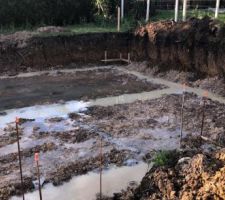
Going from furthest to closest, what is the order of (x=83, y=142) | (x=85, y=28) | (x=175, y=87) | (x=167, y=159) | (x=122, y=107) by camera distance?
1. (x=85, y=28)
2. (x=175, y=87)
3. (x=122, y=107)
4. (x=83, y=142)
5. (x=167, y=159)

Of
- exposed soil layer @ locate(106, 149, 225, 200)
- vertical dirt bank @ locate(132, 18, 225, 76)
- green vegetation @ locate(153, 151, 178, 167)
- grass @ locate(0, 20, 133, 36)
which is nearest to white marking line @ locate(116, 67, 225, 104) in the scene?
vertical dirt bank @ locate(132, 18, 225, 76)

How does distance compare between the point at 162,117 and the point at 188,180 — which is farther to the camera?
the point at 162,117

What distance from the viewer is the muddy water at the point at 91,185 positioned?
8.04m

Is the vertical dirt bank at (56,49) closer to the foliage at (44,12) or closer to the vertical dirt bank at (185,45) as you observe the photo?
the vertical dirt bank at (185,45)

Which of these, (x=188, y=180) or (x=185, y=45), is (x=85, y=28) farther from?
(x=188, y=180)

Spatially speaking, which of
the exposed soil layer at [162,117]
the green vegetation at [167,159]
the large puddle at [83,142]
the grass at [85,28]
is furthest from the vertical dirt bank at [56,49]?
the green vegetation at [167,159]

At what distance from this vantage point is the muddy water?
8039 millimetres

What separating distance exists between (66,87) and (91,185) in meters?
7.37

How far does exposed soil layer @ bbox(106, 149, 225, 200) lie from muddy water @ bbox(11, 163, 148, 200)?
1.25 meters

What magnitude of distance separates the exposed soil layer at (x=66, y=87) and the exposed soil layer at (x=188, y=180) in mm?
7498

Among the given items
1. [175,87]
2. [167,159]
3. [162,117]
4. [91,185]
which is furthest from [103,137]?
[175,87]

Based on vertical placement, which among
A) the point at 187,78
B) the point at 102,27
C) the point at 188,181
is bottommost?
the point at 187,78

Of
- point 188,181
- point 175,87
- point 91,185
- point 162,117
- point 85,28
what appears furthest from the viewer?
point 85,28

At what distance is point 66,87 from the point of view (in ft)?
50.3
